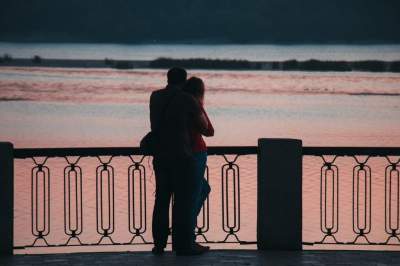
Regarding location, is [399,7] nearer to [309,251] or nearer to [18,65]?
[18,65]

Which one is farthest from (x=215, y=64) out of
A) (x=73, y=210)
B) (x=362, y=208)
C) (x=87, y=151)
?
(x=87, y=151)

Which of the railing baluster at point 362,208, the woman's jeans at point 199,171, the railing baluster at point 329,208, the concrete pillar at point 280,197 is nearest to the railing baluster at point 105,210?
the woman's jeans at point 199,171

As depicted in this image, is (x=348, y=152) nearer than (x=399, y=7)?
Yes

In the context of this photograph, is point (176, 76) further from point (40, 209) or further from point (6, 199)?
point (40, 209)

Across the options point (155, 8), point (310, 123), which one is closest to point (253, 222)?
point (310, 123)

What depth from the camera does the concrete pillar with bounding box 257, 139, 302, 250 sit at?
1279 cm

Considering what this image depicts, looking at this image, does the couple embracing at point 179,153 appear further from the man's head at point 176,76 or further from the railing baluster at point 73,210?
the railing baluster at point 73,210

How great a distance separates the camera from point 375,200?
22547mm

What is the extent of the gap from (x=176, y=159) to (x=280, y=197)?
4.47ft

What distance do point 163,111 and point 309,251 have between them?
221cm

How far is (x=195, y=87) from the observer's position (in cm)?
1220

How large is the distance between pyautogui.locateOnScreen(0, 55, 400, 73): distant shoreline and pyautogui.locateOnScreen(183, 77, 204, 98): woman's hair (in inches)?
4645

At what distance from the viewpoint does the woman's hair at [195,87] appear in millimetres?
12172

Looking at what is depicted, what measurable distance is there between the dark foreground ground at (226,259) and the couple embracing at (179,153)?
0.94 ft
